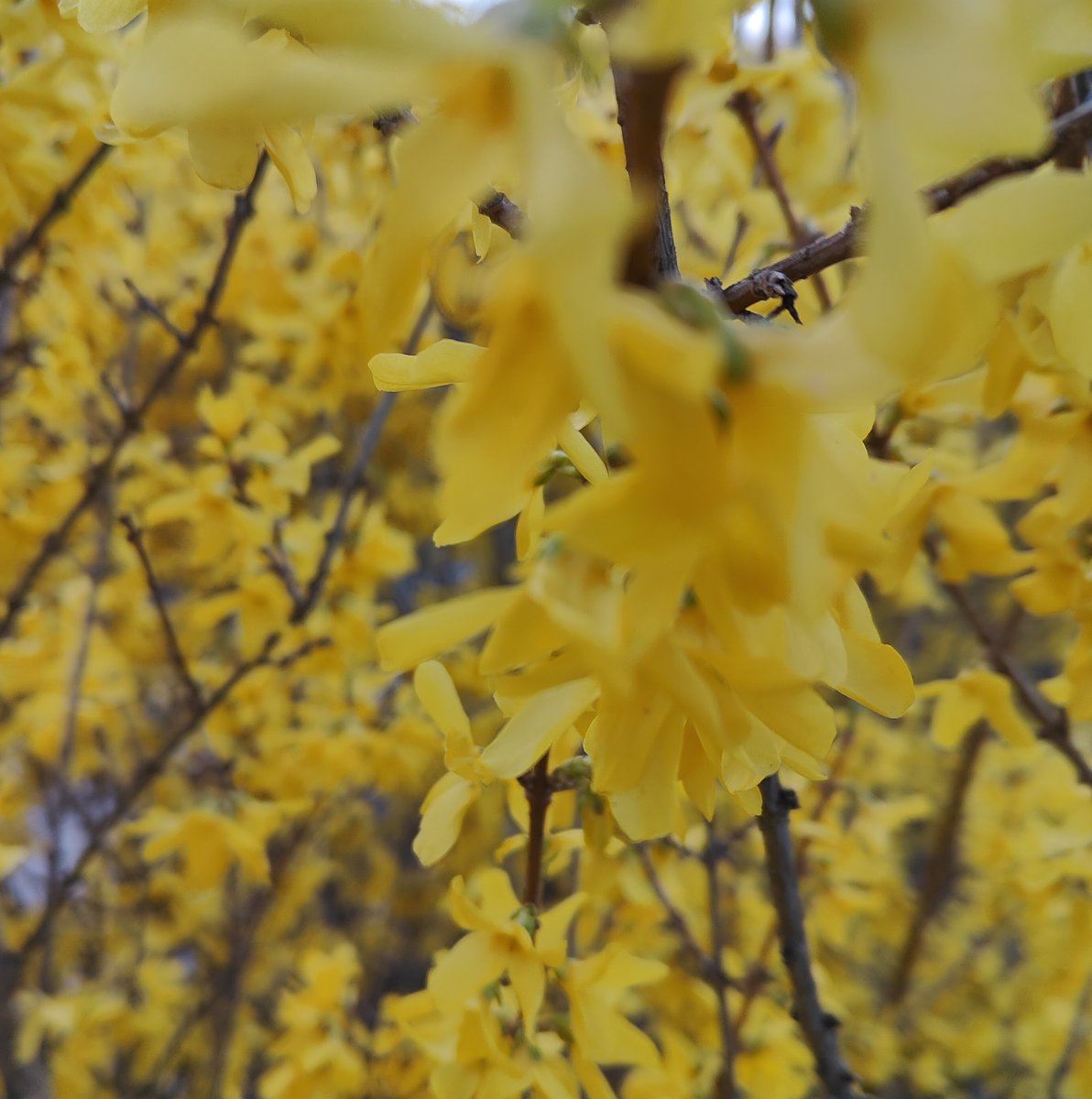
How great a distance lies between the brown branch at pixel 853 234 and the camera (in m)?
0.55

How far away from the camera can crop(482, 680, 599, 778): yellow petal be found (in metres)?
0.46

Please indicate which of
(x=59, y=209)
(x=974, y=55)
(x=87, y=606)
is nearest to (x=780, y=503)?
(x=974, y=55)

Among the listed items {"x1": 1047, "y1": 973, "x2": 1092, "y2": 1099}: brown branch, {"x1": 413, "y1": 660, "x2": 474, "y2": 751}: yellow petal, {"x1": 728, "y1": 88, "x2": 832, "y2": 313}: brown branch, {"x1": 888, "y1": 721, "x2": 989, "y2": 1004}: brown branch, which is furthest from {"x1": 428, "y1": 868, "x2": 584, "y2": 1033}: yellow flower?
{"x1": 888, "y1": 721, "x2": 989, "y2": 1004}: brown branch

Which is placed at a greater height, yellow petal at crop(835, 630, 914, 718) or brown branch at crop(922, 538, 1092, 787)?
brown branch at crop(922, 538, 1092, 787)

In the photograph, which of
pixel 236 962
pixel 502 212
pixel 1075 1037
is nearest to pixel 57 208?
pixel 502 212

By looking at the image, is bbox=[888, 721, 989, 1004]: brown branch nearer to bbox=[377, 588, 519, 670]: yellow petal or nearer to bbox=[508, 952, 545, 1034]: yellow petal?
bbox=[508, 952, 545, 1034]: yellow petal

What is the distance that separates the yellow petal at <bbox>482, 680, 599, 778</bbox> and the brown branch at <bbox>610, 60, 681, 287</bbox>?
210mm

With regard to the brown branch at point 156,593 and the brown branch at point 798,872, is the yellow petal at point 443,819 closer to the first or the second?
the brown branch at point 798,872

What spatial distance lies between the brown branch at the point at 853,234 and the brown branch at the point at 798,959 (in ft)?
1.44

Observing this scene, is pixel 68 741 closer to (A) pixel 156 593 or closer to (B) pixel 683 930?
(A) pixel 156 593

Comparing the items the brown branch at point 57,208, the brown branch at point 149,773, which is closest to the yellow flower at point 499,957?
the brown branch at point 149,773

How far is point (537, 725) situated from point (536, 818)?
1.18 feet

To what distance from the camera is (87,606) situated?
5.91 feet

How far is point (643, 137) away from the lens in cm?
33
